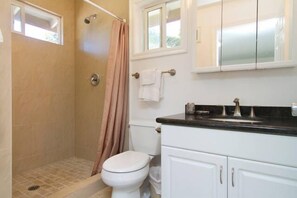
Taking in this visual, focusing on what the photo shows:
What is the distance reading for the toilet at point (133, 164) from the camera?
1.40 meters

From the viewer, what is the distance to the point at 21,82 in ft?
7.46

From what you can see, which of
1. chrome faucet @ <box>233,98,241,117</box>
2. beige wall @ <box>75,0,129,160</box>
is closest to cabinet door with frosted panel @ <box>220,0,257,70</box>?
chrome faucet @ <box>233,98,241,117</box>

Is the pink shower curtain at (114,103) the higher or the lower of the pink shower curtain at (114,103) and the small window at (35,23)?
the lower

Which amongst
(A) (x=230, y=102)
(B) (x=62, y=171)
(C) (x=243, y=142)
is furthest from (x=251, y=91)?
(B) (x=62, y=171)

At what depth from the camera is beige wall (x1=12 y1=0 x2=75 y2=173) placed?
2.25 meters

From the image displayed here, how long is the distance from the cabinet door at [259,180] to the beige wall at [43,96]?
2380 mm

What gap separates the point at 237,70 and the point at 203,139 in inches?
28.0

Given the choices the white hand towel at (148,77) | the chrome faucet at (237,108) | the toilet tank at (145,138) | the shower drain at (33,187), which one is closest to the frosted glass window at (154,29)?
the white hand towel at (148,77)

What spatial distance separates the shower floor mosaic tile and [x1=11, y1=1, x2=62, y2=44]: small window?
5.75ft

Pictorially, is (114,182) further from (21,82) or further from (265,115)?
(21,82)

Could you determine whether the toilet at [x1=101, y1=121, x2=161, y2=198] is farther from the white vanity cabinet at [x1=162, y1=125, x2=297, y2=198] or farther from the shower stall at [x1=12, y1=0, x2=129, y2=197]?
the shower stall at [x1=12, y1=0, x2=129, y2=197]

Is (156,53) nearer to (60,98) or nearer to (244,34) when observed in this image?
(244,34)

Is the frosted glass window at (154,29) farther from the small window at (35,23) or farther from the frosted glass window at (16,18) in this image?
the frosted glass window at (16,18)

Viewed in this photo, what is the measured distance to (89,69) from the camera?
272 centimetres
